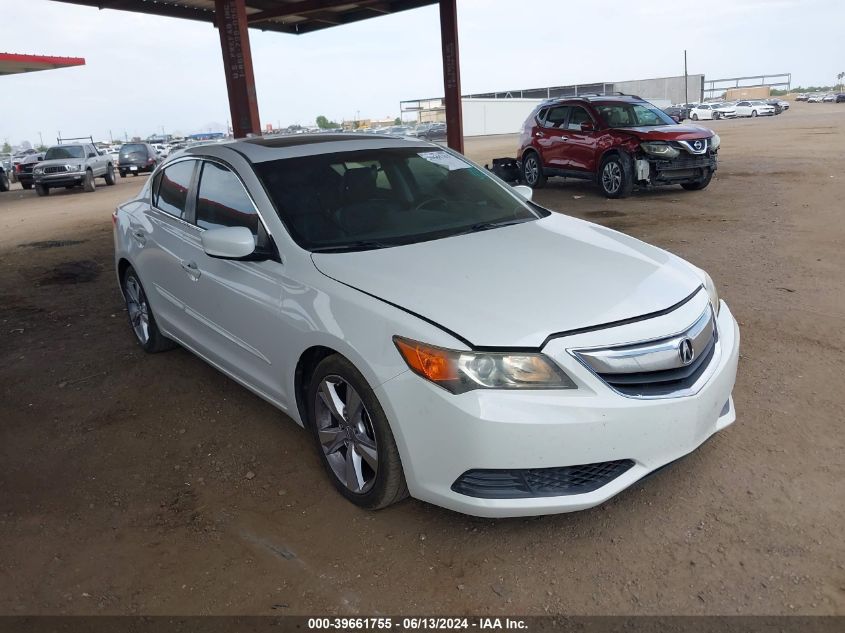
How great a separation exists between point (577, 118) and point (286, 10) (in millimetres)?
6545

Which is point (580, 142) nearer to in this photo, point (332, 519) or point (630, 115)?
point (630, 115)

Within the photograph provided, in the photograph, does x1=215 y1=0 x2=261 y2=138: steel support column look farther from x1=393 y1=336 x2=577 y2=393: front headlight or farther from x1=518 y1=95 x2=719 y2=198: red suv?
x1=393 y1=336 x2=577 y2=393: front headlight

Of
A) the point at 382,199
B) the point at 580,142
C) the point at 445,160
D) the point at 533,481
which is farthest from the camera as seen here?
the point at 580,142

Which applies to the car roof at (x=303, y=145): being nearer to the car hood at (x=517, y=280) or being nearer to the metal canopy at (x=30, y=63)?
the car hood at (x=517, y=280)

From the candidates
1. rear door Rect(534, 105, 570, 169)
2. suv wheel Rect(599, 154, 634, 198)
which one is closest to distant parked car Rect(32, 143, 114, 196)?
rear door Rect(534, 105, 570, 169)

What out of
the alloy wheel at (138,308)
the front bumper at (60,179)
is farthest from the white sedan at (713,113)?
the alloy wheel at (138,308)

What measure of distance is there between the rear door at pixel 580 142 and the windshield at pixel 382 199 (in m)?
8.83

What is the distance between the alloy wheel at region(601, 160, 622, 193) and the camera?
39.4 feet

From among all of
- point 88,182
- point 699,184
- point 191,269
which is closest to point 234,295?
Answer: point 191,269

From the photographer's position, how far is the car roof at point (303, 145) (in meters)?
3.83

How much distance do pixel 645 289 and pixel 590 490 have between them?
872mm

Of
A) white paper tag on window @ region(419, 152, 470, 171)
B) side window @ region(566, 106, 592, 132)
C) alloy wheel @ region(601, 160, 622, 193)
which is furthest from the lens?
side window @ region(566, 106, 592, 132)

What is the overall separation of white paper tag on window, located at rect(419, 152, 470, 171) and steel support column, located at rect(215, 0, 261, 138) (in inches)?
285

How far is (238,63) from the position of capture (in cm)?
1108
